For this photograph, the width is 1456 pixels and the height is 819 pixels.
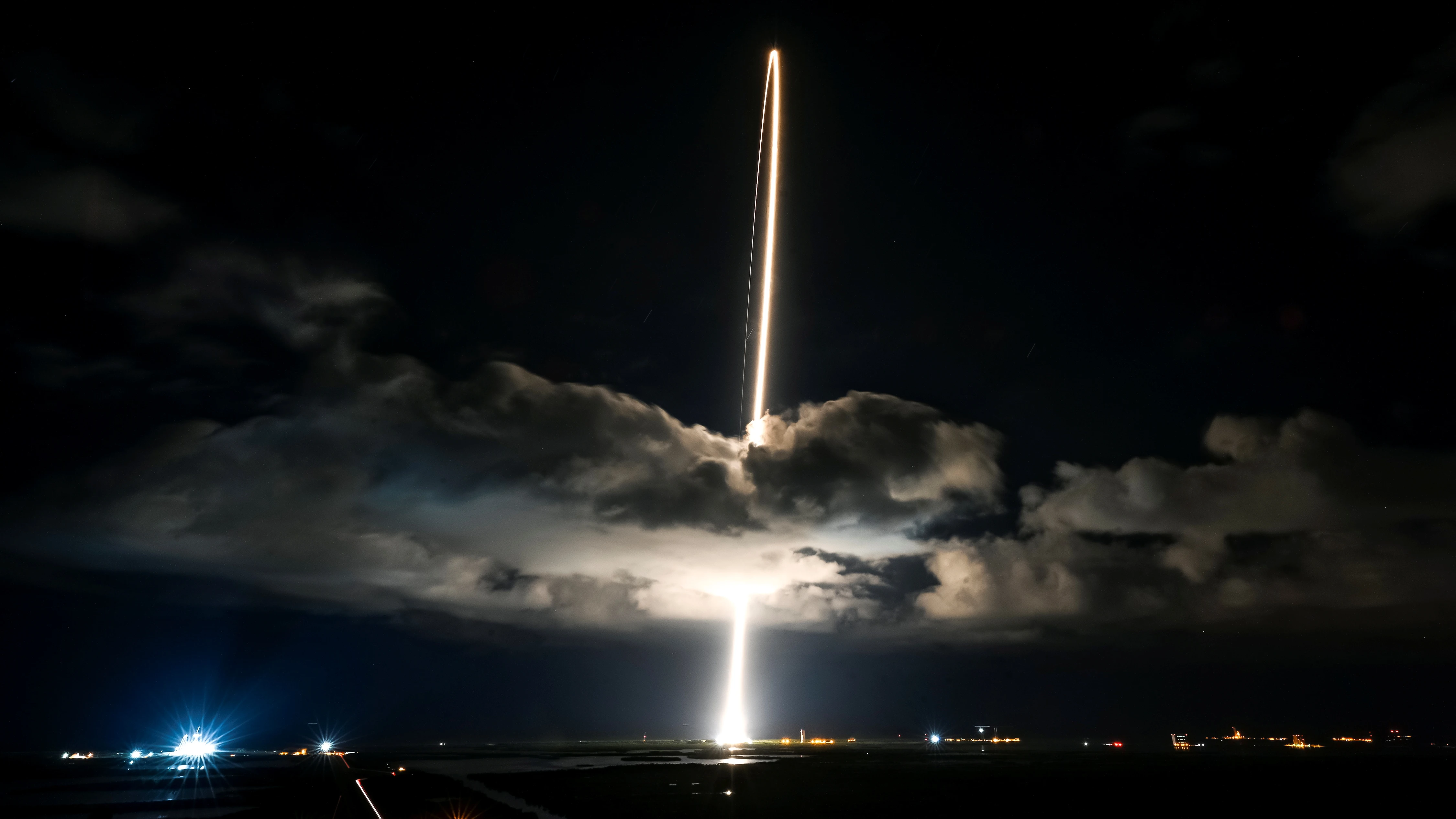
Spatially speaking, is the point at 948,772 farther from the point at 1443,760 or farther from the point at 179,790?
the point at 1443,760

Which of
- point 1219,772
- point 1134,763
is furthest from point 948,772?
point 1134,763

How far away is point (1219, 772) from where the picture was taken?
390 feet

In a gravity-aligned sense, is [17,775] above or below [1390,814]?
below

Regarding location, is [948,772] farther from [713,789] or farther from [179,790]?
[179,790]

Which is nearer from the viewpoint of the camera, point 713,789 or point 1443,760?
point 713,789

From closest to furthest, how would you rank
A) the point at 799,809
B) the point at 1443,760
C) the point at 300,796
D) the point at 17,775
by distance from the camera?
the point at 799,809 < the point at 300,796 < the point at 17,775 < the point at 1443,760

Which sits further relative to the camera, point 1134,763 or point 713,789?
point 1134,763

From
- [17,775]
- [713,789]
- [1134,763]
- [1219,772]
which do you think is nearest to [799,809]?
[713,789]

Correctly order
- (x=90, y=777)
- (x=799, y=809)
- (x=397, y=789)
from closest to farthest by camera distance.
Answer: (x=799, y=809), (x=397, y=789), (x=90, y=777)

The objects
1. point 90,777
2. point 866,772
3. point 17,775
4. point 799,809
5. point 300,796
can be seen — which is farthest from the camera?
point 17,775

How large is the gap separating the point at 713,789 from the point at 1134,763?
106958 millimetres

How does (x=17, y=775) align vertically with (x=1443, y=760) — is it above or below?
below

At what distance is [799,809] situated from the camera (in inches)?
2426

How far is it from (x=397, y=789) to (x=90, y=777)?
7366cm
